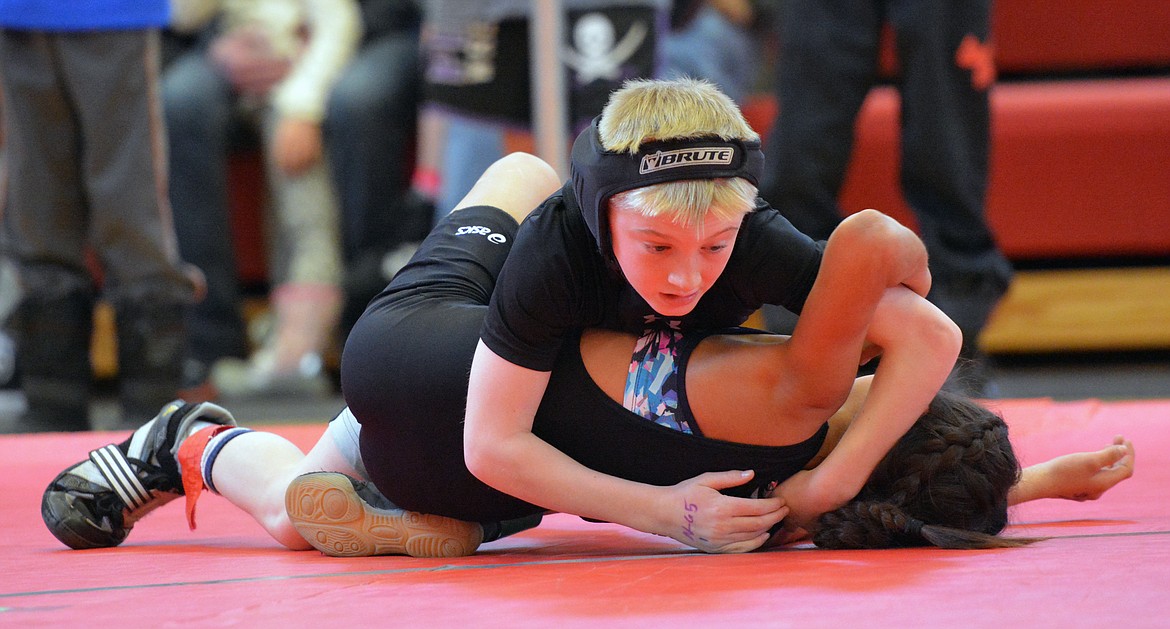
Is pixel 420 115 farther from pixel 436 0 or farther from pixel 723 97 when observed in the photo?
pixel 723 97

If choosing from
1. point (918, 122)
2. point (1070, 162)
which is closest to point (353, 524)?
point (918, 122)

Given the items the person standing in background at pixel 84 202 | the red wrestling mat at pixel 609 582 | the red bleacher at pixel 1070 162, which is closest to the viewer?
the red wrestling mat at pixel 609 582

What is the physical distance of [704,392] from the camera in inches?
52.2

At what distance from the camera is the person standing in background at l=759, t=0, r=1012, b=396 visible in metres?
2.50

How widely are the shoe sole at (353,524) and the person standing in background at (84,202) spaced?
4.15ft

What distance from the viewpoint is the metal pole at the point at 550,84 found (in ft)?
8.78

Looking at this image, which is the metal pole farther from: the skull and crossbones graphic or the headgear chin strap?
the headgear chin strap

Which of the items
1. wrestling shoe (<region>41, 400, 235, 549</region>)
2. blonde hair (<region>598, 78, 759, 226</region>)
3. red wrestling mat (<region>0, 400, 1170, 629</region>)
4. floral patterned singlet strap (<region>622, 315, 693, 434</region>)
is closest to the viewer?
red wrestling mat (<region>0, 400, 1170, 629</region>)

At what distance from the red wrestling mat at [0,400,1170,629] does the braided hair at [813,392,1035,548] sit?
33mm

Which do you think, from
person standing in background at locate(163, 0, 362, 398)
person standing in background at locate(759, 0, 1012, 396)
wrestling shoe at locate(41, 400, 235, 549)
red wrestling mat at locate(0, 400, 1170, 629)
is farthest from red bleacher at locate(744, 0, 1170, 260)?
wrestling shoe at locate(41, 400, 235, 549)

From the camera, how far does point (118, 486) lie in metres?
1.57

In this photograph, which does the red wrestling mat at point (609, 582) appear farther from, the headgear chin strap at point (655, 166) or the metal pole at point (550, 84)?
the metal pole at point (550, 84)

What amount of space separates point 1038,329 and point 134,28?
96.4 inches

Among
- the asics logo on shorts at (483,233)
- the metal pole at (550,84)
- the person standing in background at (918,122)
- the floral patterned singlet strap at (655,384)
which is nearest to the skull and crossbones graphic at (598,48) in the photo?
the metal pole at (550,84)
